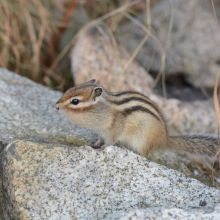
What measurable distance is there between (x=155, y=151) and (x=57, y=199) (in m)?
1.24

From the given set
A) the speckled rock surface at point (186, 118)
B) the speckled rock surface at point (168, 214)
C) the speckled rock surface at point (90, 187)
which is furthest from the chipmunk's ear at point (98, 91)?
the speckled rock surface at point (186, 118)

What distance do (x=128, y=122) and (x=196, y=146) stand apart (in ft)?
2.32

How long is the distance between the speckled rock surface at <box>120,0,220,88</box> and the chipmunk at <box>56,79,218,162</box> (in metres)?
1.95

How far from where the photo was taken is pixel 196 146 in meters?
2.86

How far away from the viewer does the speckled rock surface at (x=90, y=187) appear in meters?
1.94

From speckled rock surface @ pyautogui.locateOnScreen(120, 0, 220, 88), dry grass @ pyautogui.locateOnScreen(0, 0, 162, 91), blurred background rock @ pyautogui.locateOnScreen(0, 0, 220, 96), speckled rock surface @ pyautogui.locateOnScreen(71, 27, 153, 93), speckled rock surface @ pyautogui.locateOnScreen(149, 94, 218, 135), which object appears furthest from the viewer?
speckled rock surface @ pyautogui.locateOnScreen(120, 0, 220, 88)

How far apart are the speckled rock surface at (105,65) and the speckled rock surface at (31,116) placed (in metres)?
0.82

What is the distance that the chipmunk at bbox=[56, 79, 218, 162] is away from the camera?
8.73 feet

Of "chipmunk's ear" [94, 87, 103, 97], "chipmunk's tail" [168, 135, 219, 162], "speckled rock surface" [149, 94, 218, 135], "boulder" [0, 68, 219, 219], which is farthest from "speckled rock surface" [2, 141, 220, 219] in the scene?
"speckled rock surface" [149, 94, 218, 135]

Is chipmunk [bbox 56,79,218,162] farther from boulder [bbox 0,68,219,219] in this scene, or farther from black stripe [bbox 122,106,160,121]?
boulder [bbox 0,68,219,219]

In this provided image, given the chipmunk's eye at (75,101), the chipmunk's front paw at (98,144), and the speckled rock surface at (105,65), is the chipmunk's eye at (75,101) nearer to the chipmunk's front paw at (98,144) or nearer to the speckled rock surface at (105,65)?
the chipmunk's front paw at (98,144)

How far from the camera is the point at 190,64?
462 centimetres

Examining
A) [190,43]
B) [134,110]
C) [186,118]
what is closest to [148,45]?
[190,43]

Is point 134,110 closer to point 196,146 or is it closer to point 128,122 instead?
point 128,122
